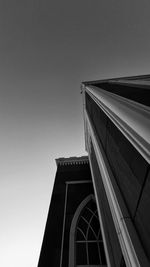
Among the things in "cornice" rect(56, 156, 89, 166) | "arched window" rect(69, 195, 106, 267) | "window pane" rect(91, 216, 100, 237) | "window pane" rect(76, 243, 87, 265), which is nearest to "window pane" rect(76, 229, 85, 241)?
"arched window" rect(69, 195, 106, 267)

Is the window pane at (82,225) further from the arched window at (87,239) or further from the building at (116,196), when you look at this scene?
the building at (116,196)

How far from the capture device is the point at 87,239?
26.6 feet

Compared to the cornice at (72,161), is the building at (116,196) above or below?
below

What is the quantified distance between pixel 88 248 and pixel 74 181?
416cm

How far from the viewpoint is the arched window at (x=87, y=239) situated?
7.28 metres

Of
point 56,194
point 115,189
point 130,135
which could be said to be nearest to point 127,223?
point 115,189

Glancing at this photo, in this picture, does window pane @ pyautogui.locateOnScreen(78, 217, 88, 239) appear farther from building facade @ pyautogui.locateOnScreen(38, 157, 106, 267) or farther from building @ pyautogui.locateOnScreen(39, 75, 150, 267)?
building @ pyautogui.locateOnScreen(39, 75, 150, 267)

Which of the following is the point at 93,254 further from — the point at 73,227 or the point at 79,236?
the point at 73,227

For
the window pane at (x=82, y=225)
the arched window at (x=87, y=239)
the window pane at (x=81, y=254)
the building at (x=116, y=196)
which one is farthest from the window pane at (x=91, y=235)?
the window pane at (x=81, y=254)

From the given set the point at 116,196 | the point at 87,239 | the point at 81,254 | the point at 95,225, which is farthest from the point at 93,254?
the point at 116,196

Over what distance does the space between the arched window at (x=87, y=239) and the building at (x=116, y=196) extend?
4 cm

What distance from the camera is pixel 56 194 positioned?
10695mm

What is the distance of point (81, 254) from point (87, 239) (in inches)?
26.1

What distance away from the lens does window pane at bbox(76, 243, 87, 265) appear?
287 inches
